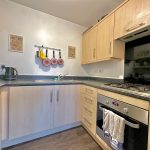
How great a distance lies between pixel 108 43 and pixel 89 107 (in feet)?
3.50

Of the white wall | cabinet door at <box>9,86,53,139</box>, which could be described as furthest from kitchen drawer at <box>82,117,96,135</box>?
the white wall

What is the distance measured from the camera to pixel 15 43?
2.11 meters

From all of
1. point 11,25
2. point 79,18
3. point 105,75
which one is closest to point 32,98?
point 11,25

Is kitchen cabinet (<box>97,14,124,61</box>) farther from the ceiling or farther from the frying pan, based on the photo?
the frying pan

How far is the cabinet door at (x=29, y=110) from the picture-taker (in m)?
1.62

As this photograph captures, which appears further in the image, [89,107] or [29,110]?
[89,107]

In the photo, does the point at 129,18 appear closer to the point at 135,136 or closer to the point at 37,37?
the point at 135,136

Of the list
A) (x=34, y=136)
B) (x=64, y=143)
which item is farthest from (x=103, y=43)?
(x=34, y=136)

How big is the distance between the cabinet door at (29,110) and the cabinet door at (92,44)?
1.06 meters

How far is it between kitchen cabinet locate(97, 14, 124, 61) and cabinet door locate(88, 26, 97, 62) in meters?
0.21

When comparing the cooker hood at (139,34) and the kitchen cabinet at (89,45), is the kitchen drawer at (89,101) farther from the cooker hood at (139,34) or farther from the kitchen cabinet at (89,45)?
the cooker hood at (139,34)

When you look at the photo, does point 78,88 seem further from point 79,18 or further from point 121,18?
point 79,18

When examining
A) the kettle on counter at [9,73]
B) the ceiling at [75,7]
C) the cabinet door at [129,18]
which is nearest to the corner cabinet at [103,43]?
the cabinet door at [129,18]

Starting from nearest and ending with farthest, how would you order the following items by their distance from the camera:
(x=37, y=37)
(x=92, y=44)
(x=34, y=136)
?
(x=34, y=136) < (x=37, y=37) < (x=92, y=44)
